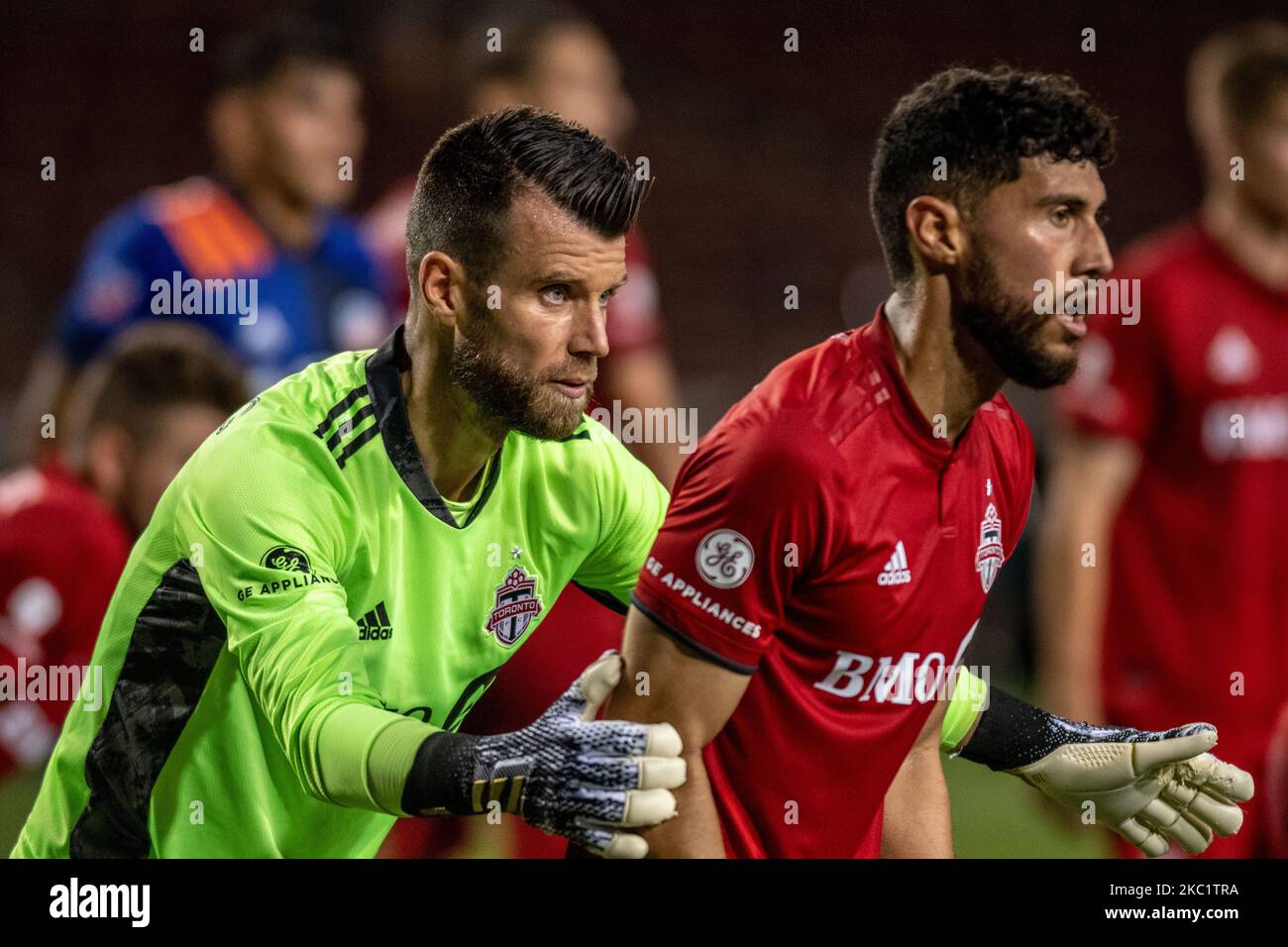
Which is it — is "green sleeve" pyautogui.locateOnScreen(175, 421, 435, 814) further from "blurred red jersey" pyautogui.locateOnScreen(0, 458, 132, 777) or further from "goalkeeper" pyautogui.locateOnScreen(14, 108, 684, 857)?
"blurred red jersey" pyautogui.locateOnScreen(0, 458, 132, 777)

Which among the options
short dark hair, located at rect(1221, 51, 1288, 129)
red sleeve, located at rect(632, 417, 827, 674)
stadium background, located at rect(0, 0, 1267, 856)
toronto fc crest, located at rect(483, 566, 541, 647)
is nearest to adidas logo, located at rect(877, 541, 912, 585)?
red sleeve, located at rect(632, 417, 827, 674)

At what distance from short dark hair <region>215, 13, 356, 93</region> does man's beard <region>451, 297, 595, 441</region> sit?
12.4 ft

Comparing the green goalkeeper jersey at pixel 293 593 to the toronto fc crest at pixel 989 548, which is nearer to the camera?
the green goalkeeper jersey at pixel 293 593

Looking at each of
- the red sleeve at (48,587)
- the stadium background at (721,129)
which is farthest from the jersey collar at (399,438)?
the stadium background at (721,129)

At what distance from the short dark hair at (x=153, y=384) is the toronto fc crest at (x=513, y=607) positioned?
184cm

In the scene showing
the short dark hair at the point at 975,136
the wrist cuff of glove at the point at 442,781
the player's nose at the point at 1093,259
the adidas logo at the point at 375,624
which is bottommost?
the wrist cuff of glove at the point at 442,781

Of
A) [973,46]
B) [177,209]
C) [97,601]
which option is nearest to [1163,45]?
[973,46]

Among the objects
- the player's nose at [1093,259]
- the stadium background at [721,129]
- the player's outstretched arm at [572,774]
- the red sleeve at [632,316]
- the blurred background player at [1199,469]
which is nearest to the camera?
the player's outstretched arm at [572,774]

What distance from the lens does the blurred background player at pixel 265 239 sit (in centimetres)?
611

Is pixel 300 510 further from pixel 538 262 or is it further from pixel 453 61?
pixel 453 61

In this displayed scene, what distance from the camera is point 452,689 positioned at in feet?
10.6

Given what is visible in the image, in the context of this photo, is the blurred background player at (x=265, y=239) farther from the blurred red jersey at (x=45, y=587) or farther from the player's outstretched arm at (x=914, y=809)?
the player's outstretched arm at (x=914, y=809)

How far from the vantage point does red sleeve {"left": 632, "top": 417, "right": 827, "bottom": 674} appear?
113 inches

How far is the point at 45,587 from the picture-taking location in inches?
185
